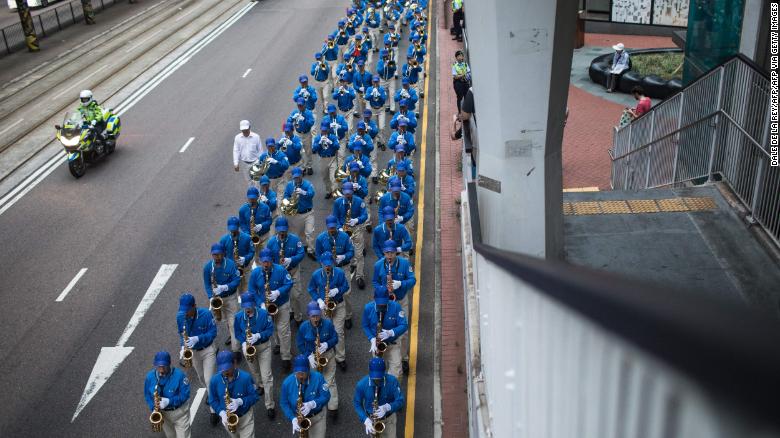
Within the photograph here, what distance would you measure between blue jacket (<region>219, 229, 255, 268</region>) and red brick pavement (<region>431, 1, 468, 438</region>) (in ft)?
11.1

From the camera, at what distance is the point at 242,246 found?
46.6 ft

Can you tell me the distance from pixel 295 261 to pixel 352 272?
5.27 ft

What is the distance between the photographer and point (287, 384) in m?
10.5

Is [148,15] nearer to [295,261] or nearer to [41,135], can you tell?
[41,135]

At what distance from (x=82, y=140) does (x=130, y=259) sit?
5.94 m

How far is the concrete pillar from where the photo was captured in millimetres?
9164

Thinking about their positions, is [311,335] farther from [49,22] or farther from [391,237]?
[49,22]

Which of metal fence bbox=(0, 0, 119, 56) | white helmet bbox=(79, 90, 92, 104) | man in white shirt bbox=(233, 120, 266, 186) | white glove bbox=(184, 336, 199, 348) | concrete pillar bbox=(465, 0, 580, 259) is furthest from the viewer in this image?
metal fence bbox=(0, 0, 119, 56)

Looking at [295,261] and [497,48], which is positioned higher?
[497,48]

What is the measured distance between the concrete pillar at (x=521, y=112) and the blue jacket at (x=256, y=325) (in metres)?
3.30

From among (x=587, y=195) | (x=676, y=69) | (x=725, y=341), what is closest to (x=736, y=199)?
(x=587, y=195)

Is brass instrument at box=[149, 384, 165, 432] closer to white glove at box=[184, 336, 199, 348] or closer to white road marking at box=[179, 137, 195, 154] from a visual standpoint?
white glove at box=[184, 336, 199, 348]

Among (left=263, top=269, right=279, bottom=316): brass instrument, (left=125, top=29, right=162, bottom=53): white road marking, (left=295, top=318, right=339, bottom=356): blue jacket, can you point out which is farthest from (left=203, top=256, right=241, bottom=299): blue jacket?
(left=125, top=29, right=162, bottom=53): white road marking

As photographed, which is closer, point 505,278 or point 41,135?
point 505,278
